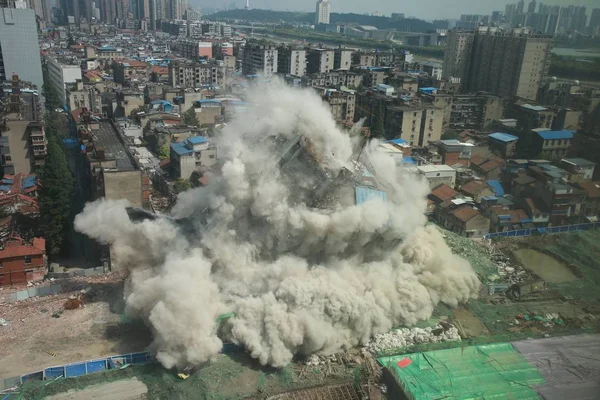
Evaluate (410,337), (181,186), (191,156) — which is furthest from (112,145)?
(410,337)

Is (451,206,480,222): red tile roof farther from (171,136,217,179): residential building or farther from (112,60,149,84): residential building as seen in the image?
(112,60,149,84): residential building

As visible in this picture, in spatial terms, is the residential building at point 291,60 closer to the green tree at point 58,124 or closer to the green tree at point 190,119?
the green tree at point 190,119

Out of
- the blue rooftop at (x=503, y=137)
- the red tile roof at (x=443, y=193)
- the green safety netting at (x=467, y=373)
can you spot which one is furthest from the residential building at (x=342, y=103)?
the green safety netting at (x=467, y=373)

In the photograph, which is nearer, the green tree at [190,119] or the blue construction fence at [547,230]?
the blue construction fence at [547,230]

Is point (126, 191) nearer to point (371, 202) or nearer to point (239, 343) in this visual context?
point (239, 343)

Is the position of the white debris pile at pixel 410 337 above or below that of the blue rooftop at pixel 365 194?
below

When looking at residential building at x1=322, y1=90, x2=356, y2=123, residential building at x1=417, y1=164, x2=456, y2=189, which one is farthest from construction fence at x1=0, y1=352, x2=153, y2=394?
residential building at x1=322, y1=90, x2=356, y2=123
